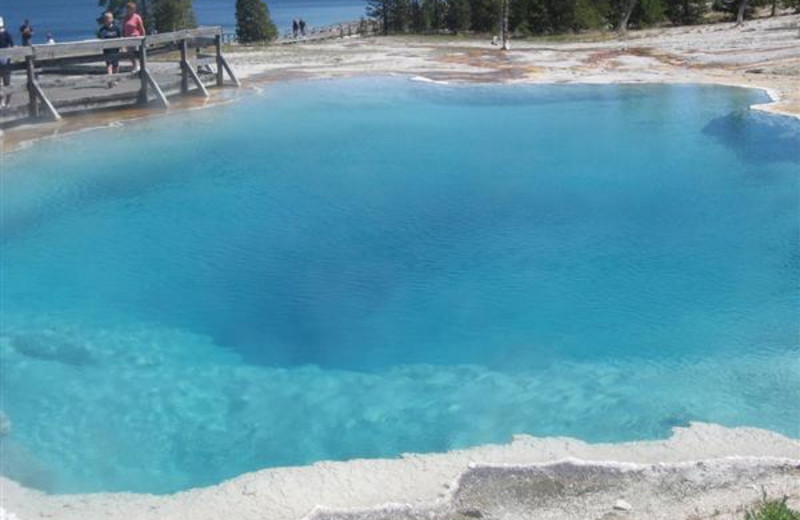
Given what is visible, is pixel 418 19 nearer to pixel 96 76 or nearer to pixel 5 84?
pixel 96 76

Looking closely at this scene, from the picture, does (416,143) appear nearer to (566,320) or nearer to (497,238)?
(497,238)

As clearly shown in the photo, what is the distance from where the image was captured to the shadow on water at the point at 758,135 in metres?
14.9

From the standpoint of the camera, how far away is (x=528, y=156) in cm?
1549

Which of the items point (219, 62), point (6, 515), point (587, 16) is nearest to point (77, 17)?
point (587, 16)

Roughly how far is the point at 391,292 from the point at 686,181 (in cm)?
619

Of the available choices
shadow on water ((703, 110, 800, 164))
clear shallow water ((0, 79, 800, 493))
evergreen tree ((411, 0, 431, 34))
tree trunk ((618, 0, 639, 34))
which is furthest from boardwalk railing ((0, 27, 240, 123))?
evergreen tree ((411, 0, 431, 34))

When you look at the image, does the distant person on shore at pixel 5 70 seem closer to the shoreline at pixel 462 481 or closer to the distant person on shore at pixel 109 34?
the distant person on shore at pixel 109 34

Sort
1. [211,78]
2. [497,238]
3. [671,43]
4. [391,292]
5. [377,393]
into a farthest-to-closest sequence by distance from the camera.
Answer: [671,43] < [211,78] < [497,238] < [391,292] < [377,393]

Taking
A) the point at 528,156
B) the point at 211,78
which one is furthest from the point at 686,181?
the point at 211,78

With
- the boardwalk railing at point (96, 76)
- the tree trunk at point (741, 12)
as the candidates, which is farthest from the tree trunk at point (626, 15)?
the boardwalk railing at point (96, 76)

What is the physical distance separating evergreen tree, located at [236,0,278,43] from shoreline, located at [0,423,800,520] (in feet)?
121

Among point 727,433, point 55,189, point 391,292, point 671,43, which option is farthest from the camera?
point 671,43

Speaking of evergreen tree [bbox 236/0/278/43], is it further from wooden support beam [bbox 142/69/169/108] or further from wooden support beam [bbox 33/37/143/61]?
wooden support beam [bbox 33/37/143/61]

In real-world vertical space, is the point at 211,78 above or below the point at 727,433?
above
